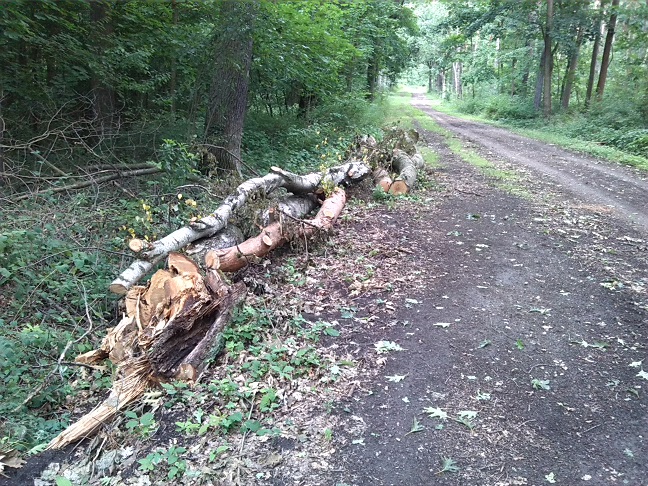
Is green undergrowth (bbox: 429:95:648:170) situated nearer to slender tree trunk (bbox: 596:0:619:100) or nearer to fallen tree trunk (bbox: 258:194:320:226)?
slender tree trunk (bbox: 596:0:619:100)

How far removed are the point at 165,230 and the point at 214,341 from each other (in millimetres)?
2479

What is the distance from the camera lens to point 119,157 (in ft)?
28.0

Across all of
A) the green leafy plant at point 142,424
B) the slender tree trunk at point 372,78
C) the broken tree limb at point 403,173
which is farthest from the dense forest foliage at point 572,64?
the green leafy plant at point 142,424

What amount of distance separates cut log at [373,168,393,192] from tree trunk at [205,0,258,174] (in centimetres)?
309

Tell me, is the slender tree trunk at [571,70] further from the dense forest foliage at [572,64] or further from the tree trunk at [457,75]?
the tree trunk at [457,75]

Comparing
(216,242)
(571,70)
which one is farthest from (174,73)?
(571,70)

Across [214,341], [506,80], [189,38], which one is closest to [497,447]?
[214,341]

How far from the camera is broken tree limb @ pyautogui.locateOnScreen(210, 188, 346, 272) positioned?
5.52 metres

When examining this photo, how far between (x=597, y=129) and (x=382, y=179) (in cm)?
1307

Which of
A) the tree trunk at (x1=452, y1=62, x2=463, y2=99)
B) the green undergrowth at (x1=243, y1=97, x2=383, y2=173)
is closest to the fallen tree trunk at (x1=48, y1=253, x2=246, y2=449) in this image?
the green undergrowth at (x1=243, y1=97, x2=383, y2=173)

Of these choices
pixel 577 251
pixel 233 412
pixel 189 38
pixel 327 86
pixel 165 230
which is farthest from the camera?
pixel 327 86

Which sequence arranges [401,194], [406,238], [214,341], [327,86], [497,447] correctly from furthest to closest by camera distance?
[327,86] < [401,194] < [406,238] < [214,341] < [497,447]

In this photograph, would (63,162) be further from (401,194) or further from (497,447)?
(497,447)

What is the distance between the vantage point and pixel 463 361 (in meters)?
4.18
